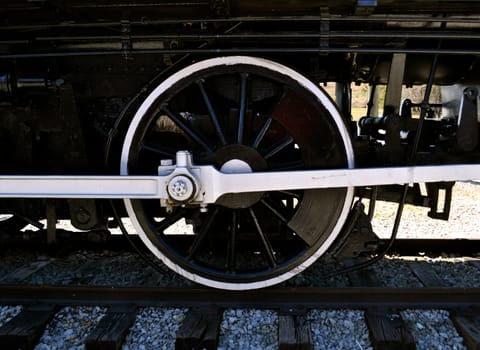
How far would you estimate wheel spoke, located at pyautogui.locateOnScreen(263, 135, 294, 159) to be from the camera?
2898 mm

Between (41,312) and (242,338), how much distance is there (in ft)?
4.25

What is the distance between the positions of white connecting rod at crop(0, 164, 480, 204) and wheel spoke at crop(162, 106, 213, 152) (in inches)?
10.7

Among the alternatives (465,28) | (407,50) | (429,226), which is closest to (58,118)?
(407,50)

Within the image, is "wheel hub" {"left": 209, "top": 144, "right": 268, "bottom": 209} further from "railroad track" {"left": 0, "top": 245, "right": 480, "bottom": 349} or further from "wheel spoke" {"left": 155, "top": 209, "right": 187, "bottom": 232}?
"railroad track" {"left": 0, "top": 245, "right": 480, "bottom": 349}

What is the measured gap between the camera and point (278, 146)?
2922 millimetres

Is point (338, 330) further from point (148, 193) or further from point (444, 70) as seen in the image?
point (444, 70)

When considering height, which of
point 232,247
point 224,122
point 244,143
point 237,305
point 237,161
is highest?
point 224,122

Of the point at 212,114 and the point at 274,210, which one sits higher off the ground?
the point at 212,114

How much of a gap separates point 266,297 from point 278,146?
993 millimetres

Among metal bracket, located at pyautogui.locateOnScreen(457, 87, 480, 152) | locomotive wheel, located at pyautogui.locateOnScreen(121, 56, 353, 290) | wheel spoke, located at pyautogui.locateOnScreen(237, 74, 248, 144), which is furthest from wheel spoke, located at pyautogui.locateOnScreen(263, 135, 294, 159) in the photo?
metal bracket, located at pyautogui.locateOnScreen(457, 87, 480, 152)

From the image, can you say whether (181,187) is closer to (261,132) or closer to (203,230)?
(203,230)

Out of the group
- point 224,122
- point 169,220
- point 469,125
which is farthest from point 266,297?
point 469,125

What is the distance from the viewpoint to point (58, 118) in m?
3.12

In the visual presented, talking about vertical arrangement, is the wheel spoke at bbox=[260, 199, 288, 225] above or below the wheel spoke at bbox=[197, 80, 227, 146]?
below
